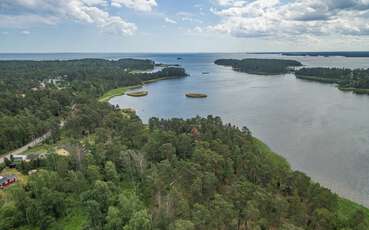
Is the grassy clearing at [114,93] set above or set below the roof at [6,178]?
above

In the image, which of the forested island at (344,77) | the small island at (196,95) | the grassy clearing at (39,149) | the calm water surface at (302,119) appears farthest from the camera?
the forested island at (344,77)

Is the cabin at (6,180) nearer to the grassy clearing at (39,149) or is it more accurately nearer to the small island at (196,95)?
the grassy clearing at (39,149)

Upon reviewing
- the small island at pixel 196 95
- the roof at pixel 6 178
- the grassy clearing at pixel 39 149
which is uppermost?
the small island at pixel 196 95

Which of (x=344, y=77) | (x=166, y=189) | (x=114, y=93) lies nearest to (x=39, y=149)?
(x=166, y=189)

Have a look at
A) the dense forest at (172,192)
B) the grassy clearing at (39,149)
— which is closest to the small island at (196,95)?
the dense forest at (172,192)

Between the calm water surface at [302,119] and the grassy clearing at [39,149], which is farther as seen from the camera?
the grassy clearing at [39,149]

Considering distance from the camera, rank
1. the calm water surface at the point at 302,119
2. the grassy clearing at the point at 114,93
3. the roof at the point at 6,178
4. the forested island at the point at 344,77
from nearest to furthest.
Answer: the roof at the point at 6,178, the calm water surface at the point at 302,119, the grassy clearing at the point at 114,93, the forested island at the point at 344,77

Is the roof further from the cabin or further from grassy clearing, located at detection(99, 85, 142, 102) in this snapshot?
grassy clearing, located at detection(99, 85, 142, 102)

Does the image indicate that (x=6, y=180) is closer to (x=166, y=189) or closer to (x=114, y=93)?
(x=166, y=189)
